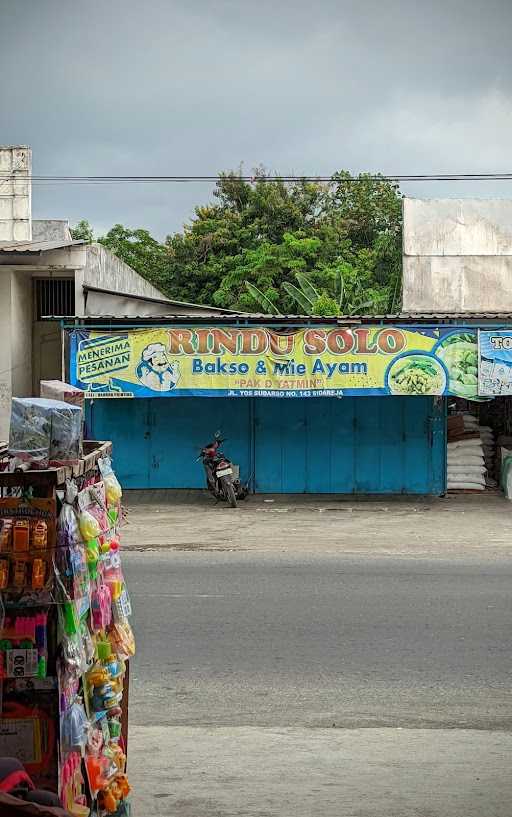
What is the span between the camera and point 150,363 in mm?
16750

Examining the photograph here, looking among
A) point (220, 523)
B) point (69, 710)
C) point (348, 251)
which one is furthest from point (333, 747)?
point (348, 251)

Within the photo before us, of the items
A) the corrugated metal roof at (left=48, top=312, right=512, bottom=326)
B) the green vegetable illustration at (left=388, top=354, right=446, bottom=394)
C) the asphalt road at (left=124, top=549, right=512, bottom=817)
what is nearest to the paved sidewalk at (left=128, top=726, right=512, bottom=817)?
the asphalt road at (left=124, top=549, right=512, bottom=817)

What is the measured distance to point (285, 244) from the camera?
36344 mm

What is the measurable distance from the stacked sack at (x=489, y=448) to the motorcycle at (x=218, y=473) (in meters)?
5.29

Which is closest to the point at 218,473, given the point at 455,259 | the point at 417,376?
the point at 417,376

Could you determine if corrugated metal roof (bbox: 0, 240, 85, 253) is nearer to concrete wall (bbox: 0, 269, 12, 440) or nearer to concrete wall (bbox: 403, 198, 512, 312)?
concrete wall (bbox: 0, 269, 12, 440)

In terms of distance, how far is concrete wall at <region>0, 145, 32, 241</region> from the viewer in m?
25.3

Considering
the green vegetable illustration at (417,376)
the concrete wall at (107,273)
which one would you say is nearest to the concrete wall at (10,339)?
the concrete wall at (107,273)

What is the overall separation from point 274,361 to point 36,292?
6815 mm

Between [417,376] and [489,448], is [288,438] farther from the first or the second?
[489,448]

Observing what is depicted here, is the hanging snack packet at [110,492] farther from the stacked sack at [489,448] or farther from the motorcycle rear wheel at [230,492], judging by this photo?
the stacked sack at [489,448]

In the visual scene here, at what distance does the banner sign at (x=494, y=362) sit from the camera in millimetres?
16281

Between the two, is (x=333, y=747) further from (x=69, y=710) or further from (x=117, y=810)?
(x=69, y=710)

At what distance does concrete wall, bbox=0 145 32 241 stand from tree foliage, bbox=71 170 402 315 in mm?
10599
